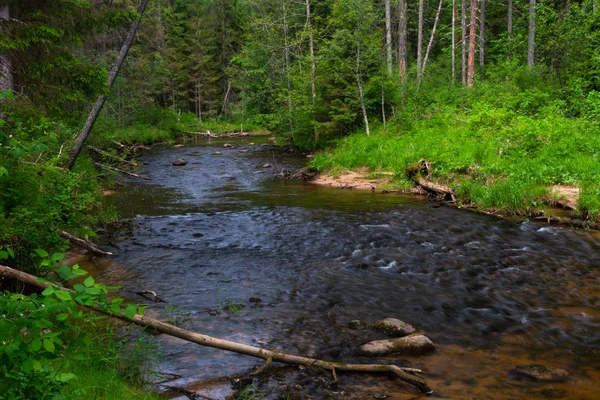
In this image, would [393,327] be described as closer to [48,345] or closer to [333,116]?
[48,345]

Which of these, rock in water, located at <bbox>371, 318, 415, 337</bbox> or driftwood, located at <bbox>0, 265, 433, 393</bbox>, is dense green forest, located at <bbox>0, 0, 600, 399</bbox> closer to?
driftwood, located at <bbox>0, 265, 433, 393</bbox>

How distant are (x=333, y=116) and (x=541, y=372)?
61.6 ft

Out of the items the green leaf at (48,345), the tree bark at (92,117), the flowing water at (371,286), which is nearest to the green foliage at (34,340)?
the green leaf at (48,345)

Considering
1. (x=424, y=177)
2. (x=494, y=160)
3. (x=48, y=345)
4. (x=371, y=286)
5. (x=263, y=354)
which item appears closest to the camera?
(x=48, y=345)

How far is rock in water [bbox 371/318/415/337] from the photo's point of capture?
589cm

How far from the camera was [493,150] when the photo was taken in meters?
15.1

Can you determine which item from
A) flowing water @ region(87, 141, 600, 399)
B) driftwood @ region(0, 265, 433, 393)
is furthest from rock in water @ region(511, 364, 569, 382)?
driftwood @ region(0, 265, 433, 393)

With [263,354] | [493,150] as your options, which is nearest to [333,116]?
[493,150]

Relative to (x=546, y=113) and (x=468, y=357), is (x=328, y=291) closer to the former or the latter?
(x=468, y=357)

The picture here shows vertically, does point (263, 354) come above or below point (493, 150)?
below

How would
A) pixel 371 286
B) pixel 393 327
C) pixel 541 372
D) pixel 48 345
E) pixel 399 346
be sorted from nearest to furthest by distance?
pixel 48 345
pixel 541 372
pixel 399 346
pixel 393 327
pixel 371 286

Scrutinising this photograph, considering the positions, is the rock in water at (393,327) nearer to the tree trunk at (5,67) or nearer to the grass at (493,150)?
the grass at (493,150)

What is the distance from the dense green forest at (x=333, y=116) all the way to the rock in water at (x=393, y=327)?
10.7 ft

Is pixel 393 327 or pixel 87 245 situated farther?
pixel 87 245
